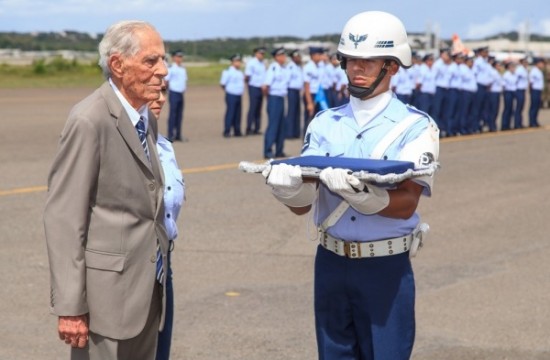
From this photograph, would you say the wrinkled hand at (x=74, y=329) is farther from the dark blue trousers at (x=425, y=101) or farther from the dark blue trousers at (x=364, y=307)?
the dark blue trousers at (x=425, y=101)

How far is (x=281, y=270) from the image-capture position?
9.41m

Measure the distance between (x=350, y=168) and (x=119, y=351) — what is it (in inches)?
42.7

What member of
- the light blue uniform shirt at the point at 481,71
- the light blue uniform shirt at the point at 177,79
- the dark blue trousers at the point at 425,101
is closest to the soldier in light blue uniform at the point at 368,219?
the light blue uniform shirt at the point at 177,79

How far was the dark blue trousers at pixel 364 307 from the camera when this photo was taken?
460 centimetres

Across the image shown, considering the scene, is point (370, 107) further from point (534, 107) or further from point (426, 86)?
point (534, 107)

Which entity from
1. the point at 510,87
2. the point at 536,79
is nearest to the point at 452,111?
the point at 510,87

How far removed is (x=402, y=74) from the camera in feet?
81.0

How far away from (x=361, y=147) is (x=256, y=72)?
20.0 m

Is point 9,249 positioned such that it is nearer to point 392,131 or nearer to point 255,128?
point 392,131

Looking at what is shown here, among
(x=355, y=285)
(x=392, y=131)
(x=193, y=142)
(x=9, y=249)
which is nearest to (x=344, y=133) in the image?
(x=392, y=131)

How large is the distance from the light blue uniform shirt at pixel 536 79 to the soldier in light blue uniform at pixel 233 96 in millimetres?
8627

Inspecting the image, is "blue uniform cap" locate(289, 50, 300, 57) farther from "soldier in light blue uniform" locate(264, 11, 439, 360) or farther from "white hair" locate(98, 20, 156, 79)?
"white hair" locate(98, 20, 156, 79)

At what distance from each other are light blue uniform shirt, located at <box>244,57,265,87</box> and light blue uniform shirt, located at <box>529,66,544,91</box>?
847cm

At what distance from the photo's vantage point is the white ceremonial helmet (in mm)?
4609
